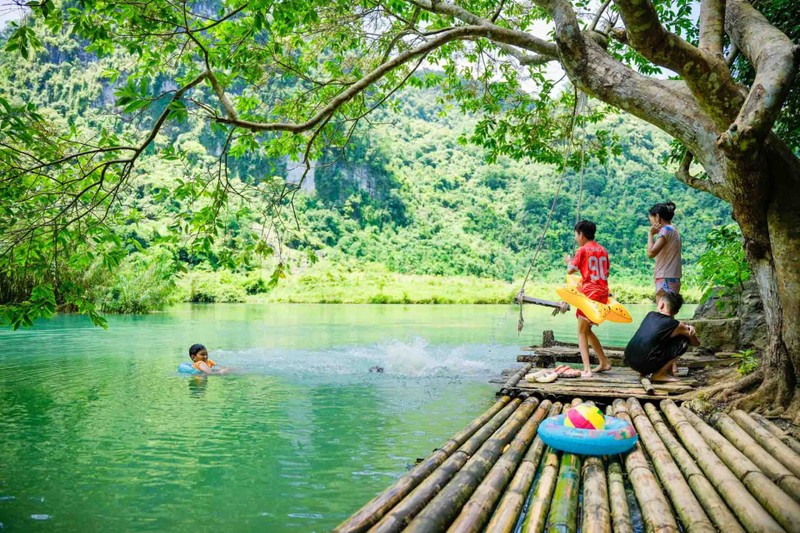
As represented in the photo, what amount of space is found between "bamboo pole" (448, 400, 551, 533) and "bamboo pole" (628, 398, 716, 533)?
740 mm

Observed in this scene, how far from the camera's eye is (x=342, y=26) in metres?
7.95

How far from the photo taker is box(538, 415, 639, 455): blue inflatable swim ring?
3.61 m

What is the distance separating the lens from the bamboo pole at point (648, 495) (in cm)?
262

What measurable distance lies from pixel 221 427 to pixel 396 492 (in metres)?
3.65

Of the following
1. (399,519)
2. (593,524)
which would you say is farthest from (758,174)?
(399,519)

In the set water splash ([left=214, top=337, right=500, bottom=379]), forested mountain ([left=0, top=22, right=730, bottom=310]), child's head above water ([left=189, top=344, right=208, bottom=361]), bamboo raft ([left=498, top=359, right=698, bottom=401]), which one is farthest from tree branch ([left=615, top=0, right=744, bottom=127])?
forested mountain ([left=0, top=22, right=730, bottom=310])

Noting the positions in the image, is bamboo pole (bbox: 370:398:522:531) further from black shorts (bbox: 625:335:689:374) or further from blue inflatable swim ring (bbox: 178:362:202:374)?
blue inflatable swim ring (bbox: 178:362:202:374)

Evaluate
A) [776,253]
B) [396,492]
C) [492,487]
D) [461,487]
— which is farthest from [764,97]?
[396,492]

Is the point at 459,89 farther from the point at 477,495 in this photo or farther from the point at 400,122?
the point at 400,122

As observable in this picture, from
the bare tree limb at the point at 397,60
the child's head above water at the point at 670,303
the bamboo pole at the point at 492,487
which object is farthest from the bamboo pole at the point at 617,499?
the bare tree limb at the point at 397,60

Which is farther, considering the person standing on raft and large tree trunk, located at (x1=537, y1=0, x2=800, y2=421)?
the person standing on raft

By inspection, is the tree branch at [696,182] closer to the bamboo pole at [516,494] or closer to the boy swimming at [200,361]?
the bamboo pole at [516,494]

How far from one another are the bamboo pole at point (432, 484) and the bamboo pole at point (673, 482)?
1.00 meters

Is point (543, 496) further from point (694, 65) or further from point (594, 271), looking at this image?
point (594, 271)
